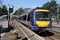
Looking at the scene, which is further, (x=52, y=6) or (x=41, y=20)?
(x=52, y=6)

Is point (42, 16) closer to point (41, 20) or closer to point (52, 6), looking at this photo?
point (41, 20)

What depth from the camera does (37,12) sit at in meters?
27.6

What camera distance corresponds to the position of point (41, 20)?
27.1 m

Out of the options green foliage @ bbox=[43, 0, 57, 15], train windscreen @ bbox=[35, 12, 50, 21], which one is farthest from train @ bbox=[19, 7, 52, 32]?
green foliage @ bbox=[43, 0, 57, 15]

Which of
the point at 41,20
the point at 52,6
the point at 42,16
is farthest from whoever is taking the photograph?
the point at 52,6

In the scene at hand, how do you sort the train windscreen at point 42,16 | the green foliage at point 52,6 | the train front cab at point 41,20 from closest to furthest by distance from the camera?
the train front cab at point 41,20
the train windscreen at point 42,16
the green foliage at point 52,6

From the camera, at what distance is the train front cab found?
26938 mm

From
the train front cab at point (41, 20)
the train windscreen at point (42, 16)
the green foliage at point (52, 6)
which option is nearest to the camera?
the train front cab at point (41, 20)

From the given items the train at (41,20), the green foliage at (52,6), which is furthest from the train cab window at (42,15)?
the green foliage at (52,6)

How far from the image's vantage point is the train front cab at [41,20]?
88.4ft

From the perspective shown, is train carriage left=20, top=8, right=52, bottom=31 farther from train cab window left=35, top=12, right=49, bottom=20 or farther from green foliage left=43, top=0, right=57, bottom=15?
green foliage left=43, top=0, right=57, bottom=15

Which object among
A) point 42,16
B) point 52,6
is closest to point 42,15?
point 42,16

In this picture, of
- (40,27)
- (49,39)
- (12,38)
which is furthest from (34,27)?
(12,38)

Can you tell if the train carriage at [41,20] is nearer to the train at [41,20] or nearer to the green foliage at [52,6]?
the train at [41,20]
